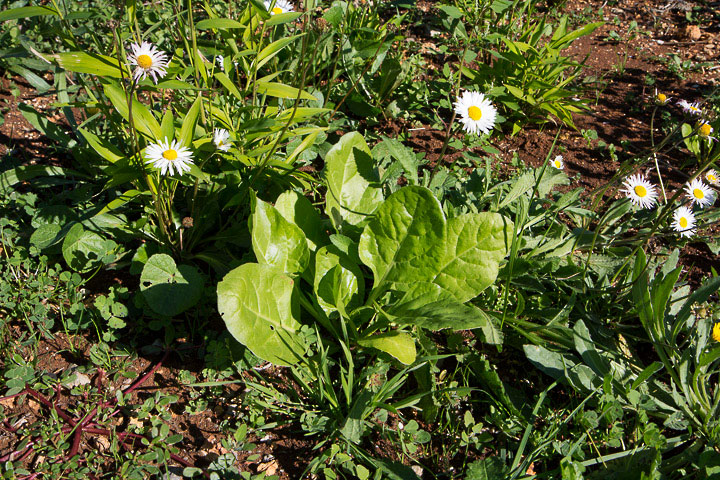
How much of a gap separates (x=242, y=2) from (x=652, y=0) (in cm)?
332

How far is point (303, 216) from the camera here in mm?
2160

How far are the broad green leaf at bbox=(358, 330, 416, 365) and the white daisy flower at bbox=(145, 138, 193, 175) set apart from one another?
0.86 metres

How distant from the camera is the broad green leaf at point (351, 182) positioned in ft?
7.19

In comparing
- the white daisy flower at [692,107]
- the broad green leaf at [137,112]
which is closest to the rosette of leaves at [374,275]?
the broad green leaf at [137,112]

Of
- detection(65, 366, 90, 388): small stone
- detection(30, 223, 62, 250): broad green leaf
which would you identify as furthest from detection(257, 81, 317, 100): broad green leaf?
detection(65, 366, 90, 388): small stone

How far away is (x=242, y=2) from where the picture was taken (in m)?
3.39

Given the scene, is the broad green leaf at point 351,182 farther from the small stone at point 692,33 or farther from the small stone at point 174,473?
the small stone at point 692,33

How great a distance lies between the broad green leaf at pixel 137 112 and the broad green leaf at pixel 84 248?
47 cm

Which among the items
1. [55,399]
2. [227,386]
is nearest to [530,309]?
[227,386]

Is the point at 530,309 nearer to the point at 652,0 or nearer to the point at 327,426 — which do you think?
the point at 327,426

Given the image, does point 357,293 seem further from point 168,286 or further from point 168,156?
point 168,156

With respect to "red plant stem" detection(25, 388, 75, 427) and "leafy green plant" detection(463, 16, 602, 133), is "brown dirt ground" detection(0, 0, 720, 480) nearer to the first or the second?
"red plant stem" detection(25, 388, 75, 427)

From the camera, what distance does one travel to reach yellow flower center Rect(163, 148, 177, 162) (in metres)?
1.90

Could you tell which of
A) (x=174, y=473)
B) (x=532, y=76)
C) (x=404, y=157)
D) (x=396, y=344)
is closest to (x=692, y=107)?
(x=532, y=76)
